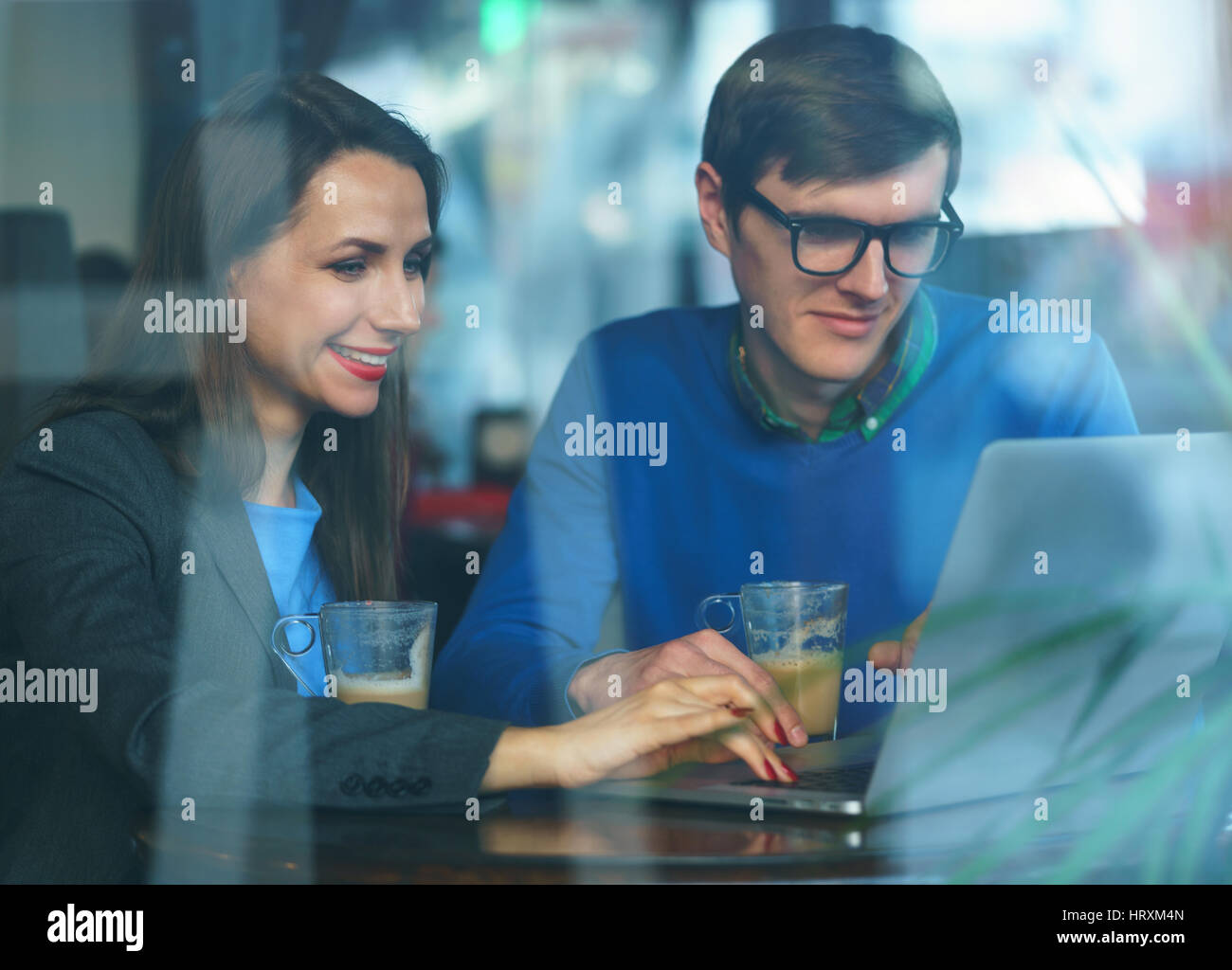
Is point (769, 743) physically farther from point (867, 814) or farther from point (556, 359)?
point (556, 359)

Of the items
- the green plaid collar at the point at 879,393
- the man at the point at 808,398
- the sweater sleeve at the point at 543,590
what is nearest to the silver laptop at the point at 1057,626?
the sweater sleeve at the point at 543,590

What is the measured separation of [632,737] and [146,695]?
413 millimetres

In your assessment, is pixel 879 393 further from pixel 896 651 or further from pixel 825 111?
pixel 896 651

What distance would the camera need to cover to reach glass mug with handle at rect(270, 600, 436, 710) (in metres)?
1.05

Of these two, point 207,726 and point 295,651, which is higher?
point 295,651

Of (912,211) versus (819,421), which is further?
(819,421)

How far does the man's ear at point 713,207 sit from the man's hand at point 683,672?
805 mm

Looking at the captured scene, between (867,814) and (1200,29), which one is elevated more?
(1200,29)

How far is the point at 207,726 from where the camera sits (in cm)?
94

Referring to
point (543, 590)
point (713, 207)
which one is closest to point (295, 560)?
point (543, 590)

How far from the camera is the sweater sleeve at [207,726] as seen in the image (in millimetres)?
927
